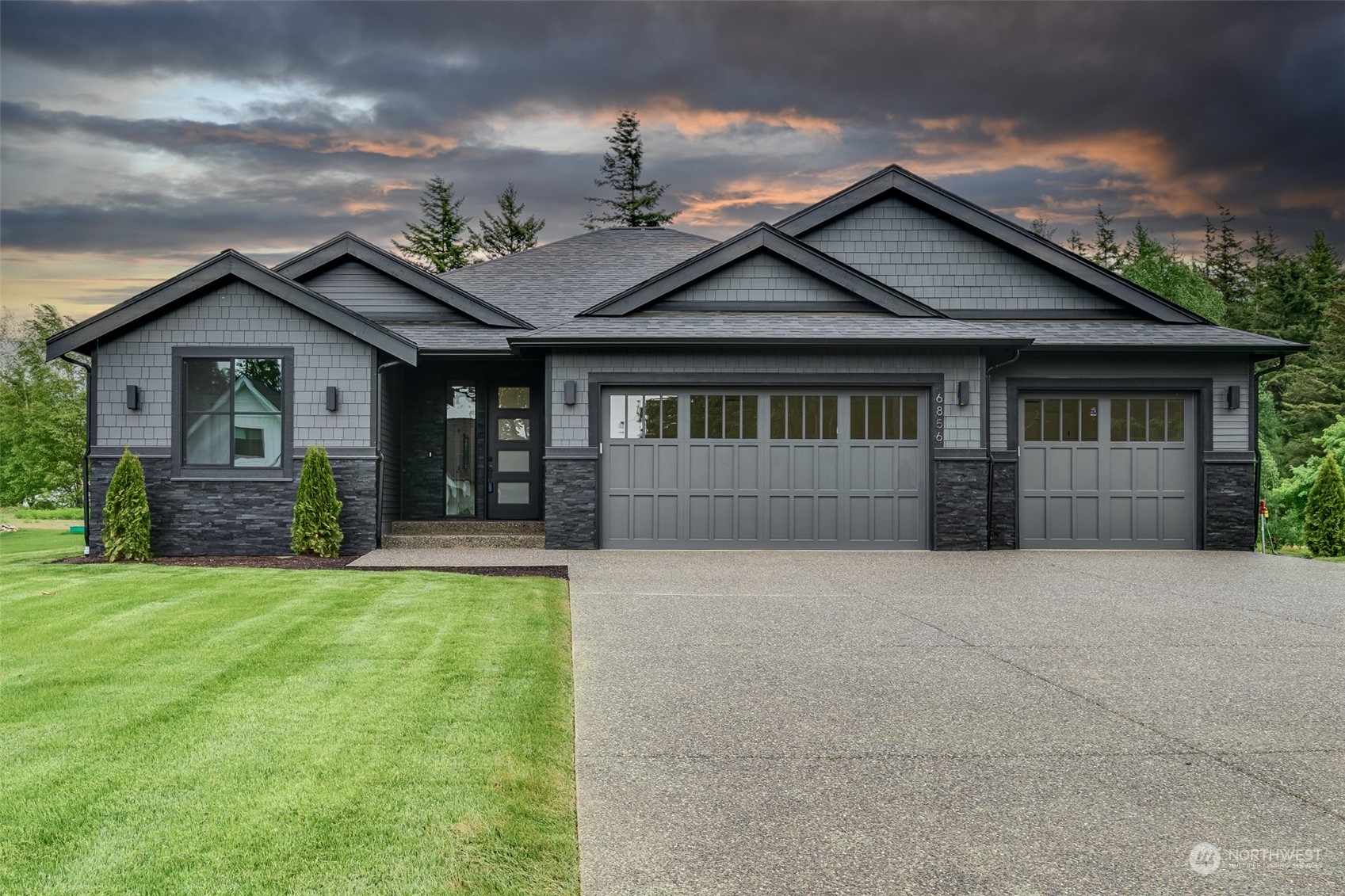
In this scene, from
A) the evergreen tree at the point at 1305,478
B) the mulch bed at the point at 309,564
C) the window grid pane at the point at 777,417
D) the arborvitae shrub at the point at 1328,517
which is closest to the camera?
the mulch bed at the point at 309,564

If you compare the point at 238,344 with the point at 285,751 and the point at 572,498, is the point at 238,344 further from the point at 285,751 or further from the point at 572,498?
the point at 285,751

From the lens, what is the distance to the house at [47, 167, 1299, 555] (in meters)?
12.6

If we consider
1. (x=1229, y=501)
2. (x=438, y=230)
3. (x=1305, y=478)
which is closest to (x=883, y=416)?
(x=1229, y=501)

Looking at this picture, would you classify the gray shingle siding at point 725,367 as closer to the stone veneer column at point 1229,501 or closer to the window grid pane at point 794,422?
the window grid pane at point 794,422

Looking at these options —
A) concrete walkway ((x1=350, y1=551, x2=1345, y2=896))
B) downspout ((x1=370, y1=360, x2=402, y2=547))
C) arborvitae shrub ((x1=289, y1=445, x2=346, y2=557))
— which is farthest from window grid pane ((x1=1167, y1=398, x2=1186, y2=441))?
arborvitae shrub ((x1=289, y1=445, x2=346, y2=557))

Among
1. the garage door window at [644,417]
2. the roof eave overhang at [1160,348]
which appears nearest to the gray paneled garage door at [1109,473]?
the roof eave overhang at [1160,348]

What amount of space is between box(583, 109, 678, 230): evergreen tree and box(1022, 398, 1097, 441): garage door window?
26287 mm

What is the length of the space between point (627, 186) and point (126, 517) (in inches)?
1207

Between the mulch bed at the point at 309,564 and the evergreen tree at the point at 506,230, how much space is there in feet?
90.7

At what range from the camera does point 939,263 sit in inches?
605

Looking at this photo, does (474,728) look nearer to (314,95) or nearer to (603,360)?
(603,360)

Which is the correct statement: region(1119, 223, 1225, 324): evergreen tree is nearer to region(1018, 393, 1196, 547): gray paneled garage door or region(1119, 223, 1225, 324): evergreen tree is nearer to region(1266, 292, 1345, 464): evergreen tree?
Answer: region(1266, 292, 1345, 464): evergreen tree

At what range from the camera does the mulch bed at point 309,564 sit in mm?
10461

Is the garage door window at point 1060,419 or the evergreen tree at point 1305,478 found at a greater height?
the garage door window at point 1060,419
